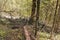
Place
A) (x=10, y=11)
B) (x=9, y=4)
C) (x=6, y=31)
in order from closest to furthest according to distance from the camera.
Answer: (x=6, y=31)
(x=10, y=11)
(x=9, y=4)

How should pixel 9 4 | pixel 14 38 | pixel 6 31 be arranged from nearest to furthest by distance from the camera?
pixel 14 38 < pixel 6 31 < pixel 9 4

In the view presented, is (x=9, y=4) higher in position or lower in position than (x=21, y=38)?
higher

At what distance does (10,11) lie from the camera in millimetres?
7102

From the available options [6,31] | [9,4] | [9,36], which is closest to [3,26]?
[6,31]

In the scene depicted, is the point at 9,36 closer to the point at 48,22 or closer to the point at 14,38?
the point at 14,38

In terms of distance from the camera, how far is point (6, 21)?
23.9 ft

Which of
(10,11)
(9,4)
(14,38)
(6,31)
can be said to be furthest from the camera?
(9,4)

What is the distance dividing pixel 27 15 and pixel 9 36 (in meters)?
2.11

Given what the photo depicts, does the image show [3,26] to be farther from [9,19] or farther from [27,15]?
[27,15]

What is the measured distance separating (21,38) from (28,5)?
258 centimetres

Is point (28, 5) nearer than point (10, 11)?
No

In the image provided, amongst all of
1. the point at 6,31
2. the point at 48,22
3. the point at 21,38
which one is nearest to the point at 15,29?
the point at 6,31

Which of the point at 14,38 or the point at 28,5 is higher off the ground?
the point at 28,5

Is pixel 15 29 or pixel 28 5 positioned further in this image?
pixel 28 5
